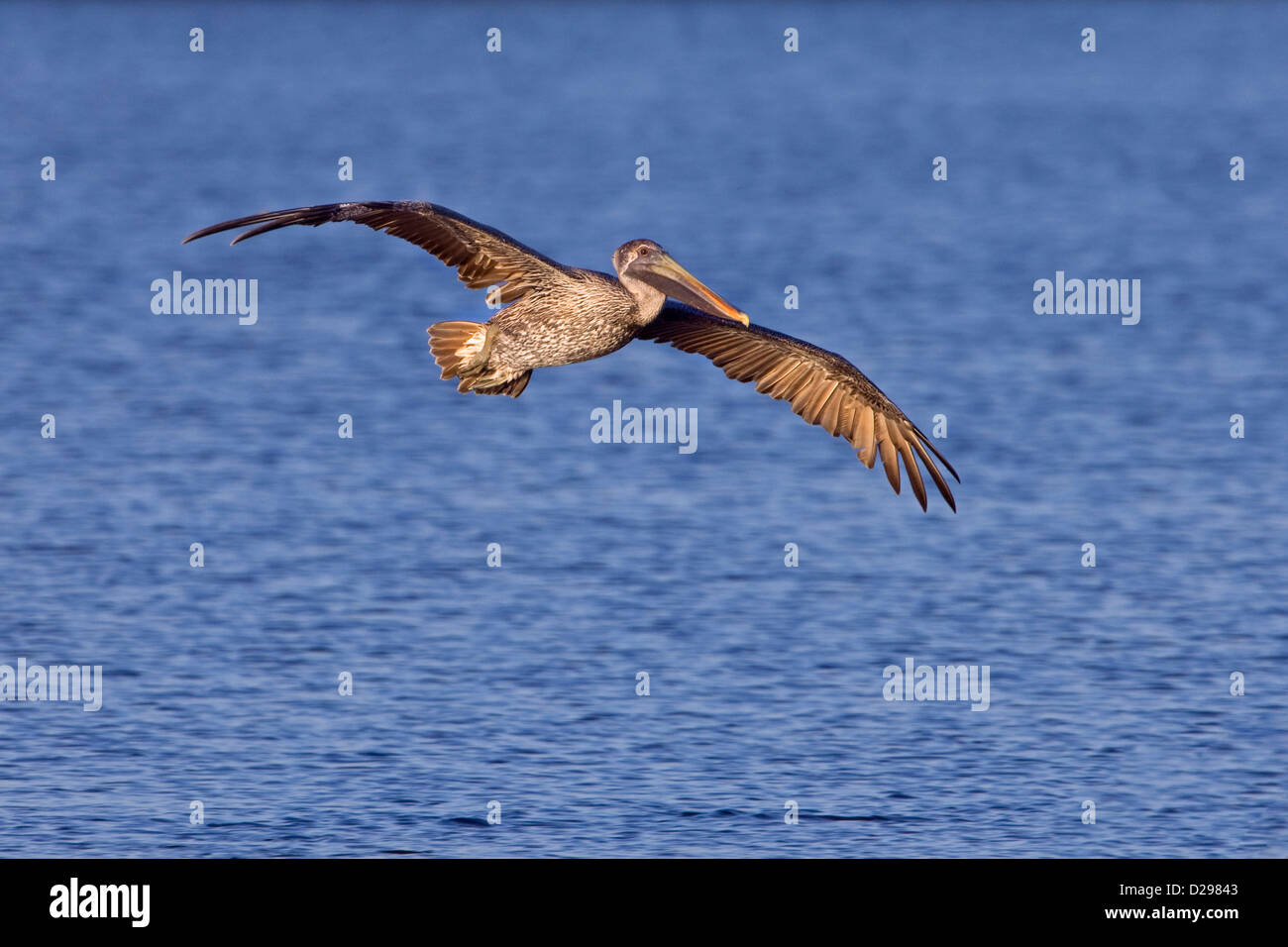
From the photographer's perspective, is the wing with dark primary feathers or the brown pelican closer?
the brown pelican

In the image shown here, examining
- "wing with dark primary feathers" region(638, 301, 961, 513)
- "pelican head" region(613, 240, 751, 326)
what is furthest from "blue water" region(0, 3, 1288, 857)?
"wing with dark primary feathers" region(638, 301, 961, 513)

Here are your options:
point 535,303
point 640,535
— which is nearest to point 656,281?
point 535,303

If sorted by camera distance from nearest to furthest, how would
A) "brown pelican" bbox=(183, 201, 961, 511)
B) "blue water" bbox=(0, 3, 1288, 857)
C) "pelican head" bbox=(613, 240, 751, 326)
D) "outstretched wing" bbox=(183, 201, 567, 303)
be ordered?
"outstretched wing" bbox=(183, 201, 567, 303)
"brown pelican" bbox=(183, 201, 961, 511)
"pelican head" bbox=(613, 240, 751, 326)
"blue water" bbox=(0, 3, 1288, 857)

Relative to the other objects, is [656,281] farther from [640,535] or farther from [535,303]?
[640,535]

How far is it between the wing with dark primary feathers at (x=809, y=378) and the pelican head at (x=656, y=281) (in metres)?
0.62

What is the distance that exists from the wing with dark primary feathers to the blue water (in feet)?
5.25

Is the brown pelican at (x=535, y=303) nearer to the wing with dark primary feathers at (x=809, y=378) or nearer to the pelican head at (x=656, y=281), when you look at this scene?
the pelican head at (x=656, y=281)

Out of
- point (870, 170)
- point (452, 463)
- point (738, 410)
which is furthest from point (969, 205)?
point (452, 463)

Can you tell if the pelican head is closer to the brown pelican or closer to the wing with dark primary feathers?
the brown pelican

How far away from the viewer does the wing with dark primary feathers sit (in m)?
Result: 12.5

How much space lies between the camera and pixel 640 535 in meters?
18.6

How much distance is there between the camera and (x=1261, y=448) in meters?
21.5

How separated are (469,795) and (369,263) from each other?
63.5ft

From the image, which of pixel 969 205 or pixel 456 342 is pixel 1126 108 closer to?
pixel 969 205
